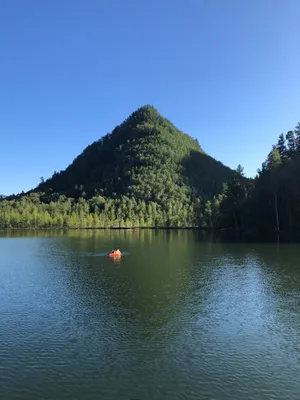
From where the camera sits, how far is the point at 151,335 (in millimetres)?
30125

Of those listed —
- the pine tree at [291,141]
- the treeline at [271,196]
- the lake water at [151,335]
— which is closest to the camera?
the lake water at [151,335]

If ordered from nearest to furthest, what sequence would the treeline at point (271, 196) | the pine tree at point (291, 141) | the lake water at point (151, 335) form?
the lake water at point (151, 335)
the treeline at point (271, 196)
the pine tree at point (291, 141)

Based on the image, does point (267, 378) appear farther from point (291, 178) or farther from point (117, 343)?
point (291, 178)

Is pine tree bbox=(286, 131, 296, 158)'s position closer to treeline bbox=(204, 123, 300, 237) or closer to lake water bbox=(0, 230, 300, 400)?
treeline bbox=(204, 123, 300, 237)

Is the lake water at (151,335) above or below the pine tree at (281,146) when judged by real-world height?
below

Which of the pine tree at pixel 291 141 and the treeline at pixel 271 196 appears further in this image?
the pine tree at pixel 291 141

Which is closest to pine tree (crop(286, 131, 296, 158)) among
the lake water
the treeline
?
the treeline

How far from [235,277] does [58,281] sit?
26.4 m

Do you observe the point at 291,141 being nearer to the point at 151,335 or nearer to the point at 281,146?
the point at 281,146

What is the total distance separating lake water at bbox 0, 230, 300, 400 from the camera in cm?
2130

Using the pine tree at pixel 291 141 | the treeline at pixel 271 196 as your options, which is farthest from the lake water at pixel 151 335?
the pine tree at pixel 291 141

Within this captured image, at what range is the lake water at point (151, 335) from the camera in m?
21.3

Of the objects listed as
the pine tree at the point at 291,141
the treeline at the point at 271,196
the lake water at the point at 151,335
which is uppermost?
the pine tree at the point at 291,141

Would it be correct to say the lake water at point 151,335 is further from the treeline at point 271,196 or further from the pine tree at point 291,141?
the pine tree at point 291,141
